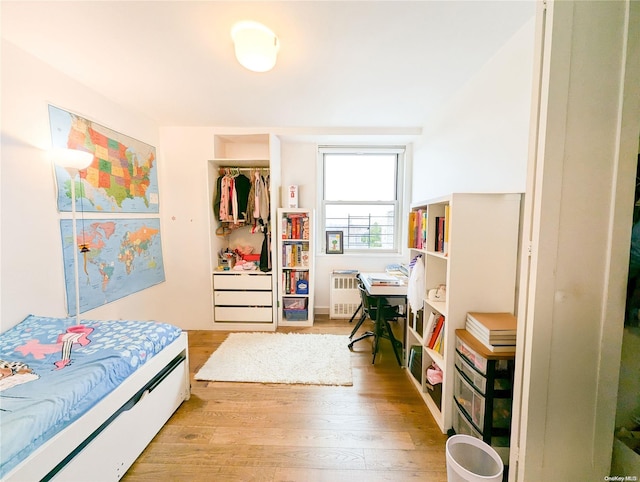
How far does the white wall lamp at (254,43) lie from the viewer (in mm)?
1420

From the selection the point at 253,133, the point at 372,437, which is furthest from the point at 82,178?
the point at 372,437

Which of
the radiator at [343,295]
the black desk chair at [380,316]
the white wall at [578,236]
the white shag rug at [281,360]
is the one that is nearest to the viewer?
the white wall at [578,236]

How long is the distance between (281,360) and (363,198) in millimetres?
2408

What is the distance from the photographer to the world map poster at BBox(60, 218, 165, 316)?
1.96 metres

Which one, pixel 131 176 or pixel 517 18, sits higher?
pixel 517 18

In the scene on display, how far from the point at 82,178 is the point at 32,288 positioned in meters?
0.94

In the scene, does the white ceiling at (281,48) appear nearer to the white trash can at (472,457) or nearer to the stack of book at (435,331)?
the stack of book at (435,331)

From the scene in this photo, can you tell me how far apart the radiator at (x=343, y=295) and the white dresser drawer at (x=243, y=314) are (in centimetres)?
88

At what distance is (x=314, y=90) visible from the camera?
2.14 meters

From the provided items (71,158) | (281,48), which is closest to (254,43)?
(281,48)

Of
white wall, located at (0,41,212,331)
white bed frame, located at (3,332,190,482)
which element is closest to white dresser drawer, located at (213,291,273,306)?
white wall, located at (0,41,212,331)

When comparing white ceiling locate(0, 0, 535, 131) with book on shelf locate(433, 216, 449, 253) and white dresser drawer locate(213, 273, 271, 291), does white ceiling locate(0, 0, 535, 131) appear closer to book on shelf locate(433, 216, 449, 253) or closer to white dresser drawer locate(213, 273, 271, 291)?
book on shelf locate(433, 216, 449, 253)

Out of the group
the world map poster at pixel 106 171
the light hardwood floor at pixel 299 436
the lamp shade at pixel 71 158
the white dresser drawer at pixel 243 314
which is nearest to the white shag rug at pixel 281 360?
the light hardwood floor at pixel 299 436

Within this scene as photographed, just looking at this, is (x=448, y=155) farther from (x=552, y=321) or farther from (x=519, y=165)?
(x=552, y=321)
